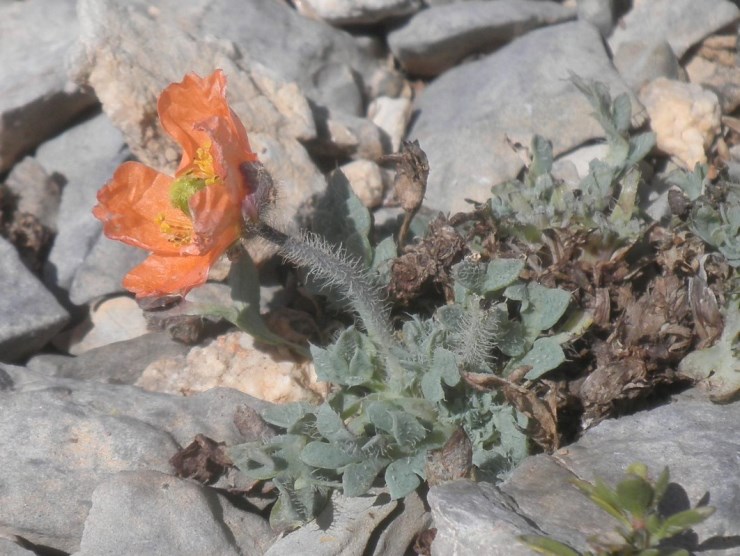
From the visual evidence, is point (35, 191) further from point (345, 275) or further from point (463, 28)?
point (463, 28)

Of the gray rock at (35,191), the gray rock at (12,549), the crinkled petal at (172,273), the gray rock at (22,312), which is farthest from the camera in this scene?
the gray rock at (35,191)

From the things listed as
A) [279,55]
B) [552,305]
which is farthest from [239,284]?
[279,55]

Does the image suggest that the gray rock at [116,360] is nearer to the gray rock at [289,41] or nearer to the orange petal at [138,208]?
the orange petal at [138,208]

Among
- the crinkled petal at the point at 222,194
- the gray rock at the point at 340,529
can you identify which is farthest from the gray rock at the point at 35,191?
the gray rock at the point at 340,529

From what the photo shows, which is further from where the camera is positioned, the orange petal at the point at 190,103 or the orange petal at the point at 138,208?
the orange petal at the point at 138,208

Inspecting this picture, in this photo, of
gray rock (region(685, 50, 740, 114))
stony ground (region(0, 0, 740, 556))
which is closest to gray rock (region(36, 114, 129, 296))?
stony ground (region(0, 0, 740, 556))

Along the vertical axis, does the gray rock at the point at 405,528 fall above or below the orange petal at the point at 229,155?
below
